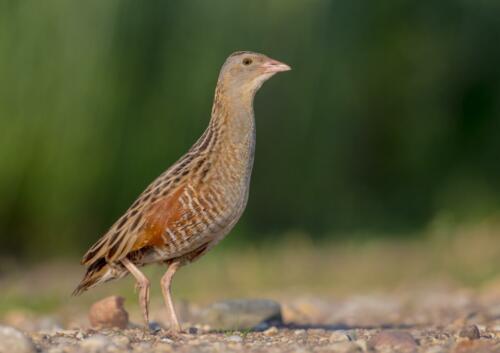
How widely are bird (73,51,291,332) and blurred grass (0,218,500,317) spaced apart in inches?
113

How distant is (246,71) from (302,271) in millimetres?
5193

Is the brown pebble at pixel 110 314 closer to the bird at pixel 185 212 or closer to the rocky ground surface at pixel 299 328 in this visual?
the rocky ground surface at pixel 299 328

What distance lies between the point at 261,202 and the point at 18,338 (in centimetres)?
1064

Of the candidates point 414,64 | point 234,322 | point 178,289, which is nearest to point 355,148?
point 414,64

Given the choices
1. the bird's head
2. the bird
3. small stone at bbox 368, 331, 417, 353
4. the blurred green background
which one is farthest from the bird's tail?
the blurred green background

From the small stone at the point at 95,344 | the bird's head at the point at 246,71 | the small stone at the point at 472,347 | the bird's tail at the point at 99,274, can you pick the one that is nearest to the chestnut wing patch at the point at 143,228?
the bird's tail at the point at 99,274

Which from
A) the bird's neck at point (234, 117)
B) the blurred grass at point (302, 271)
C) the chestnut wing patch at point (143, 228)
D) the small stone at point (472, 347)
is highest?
the bird's neck at point (234, 117)

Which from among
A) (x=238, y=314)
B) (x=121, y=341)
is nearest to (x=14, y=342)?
(x=121, y=341)

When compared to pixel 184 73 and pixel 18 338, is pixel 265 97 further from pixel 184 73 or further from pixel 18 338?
pixel 18 338

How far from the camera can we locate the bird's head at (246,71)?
24.6 feet

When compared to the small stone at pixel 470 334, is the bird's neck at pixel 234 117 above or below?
above

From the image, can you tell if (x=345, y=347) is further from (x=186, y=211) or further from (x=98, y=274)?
(x=98, y=274)

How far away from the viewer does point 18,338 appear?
18.1 ft

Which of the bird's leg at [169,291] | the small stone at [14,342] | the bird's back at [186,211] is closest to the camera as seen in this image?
the small stone at [14,342]
